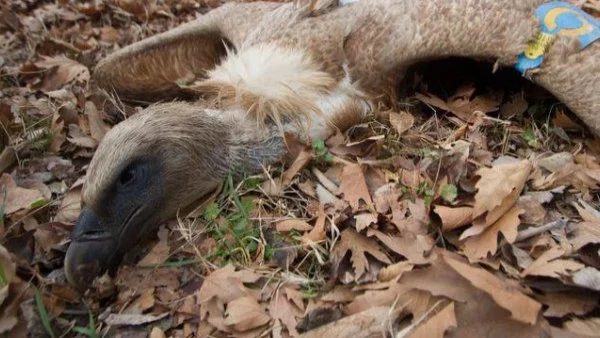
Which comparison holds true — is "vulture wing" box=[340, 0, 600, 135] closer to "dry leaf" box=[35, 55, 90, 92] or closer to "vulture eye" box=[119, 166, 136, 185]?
"vulture eye" box=[119, 166, 136, 185]

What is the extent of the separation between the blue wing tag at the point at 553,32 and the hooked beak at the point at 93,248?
6.21 feet

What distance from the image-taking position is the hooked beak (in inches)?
81.1

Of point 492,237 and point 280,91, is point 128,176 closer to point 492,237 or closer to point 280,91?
point 280,91

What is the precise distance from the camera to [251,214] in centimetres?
231

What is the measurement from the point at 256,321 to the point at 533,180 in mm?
1260

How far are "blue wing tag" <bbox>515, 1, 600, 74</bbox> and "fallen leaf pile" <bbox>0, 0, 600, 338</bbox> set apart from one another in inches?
12.4

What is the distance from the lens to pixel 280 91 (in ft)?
8.93

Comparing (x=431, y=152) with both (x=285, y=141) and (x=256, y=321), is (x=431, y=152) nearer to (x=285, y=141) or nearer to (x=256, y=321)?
(x=285, y=141)

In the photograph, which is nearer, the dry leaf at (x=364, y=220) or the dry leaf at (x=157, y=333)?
the dry leaf at (x=157, y=333)

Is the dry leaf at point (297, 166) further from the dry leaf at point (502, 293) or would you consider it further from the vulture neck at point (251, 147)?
the dry leaf at point (502, 293)

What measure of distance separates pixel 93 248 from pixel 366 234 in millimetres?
1071

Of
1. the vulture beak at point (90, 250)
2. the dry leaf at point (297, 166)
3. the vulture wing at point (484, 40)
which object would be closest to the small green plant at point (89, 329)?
the vulture beak at point (90, 250)

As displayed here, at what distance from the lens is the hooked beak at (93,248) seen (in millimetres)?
2061

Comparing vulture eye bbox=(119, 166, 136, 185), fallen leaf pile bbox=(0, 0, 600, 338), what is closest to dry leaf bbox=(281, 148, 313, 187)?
fallen leaf pile bbox=(0, 0, 600, 338)
